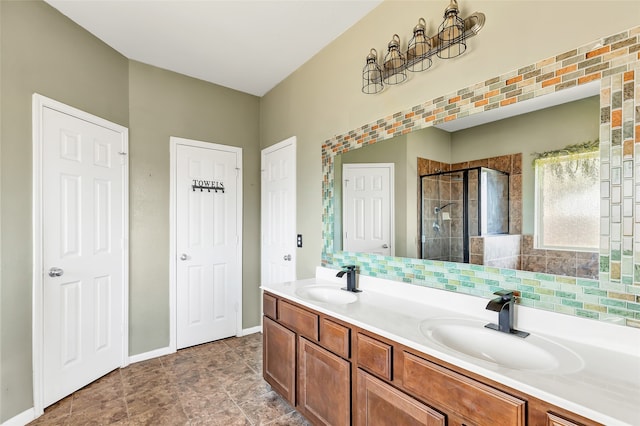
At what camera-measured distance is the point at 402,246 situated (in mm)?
1954

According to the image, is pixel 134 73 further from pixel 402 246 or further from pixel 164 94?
pixel 402 246

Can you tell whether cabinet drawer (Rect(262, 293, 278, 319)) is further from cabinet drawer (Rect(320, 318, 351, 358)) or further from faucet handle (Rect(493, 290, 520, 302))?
faucet handle (Rect(493, 290, 520, 302))

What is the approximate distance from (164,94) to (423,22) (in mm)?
2444

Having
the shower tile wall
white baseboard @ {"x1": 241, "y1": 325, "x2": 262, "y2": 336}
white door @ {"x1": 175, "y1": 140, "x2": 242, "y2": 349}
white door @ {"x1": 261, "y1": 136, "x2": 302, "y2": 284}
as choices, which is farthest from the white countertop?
white baseboard @ {"x1": 241, "y1": 325, "x2": 262, "y2": 336}

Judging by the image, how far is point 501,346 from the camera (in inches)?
51.6

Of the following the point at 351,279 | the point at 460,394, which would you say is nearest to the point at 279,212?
the point at 351,279

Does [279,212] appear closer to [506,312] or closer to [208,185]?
[208,185]

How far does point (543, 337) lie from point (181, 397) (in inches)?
91.9

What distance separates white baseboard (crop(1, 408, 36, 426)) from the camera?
6.34 ft

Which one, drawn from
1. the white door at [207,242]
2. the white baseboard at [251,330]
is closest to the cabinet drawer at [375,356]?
the white door at [207,242]

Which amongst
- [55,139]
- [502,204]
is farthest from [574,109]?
[55,139]

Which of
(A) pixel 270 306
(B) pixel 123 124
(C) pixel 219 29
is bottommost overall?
(A) pixel 270 306

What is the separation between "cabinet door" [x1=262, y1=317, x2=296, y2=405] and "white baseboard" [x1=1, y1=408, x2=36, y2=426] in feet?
4.93

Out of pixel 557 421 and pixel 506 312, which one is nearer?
pixel 557 421
